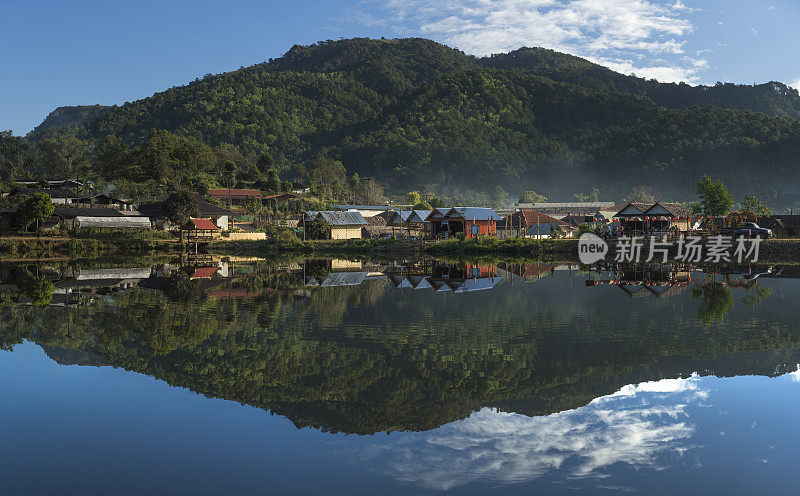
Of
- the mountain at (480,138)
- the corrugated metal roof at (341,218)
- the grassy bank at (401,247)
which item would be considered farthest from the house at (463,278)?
the mountain at (480,138)

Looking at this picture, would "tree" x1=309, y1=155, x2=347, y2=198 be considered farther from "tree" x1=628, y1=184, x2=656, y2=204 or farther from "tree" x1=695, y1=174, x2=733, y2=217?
"tree" x1=628, y1=184, x2=656, y2=204

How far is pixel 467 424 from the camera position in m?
8.74

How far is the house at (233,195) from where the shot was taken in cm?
7419

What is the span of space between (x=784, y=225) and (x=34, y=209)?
66388 mm

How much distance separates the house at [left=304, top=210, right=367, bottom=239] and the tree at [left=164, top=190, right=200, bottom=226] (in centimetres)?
1152

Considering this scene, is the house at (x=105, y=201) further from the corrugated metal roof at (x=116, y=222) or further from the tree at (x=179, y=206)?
the tree at (x=179, y=206)

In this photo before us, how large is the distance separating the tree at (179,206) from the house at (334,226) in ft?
37.8

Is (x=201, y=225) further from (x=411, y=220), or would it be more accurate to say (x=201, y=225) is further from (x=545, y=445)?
(x=545, y=445)

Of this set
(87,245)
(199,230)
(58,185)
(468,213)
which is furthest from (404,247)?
(58,185)

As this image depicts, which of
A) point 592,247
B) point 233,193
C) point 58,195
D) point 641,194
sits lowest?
point 592,247

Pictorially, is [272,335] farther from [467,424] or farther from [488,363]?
[467,424]

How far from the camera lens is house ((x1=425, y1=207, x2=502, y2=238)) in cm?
5575

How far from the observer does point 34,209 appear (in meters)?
52.1

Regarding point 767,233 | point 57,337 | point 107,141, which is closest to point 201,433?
point 57,337
